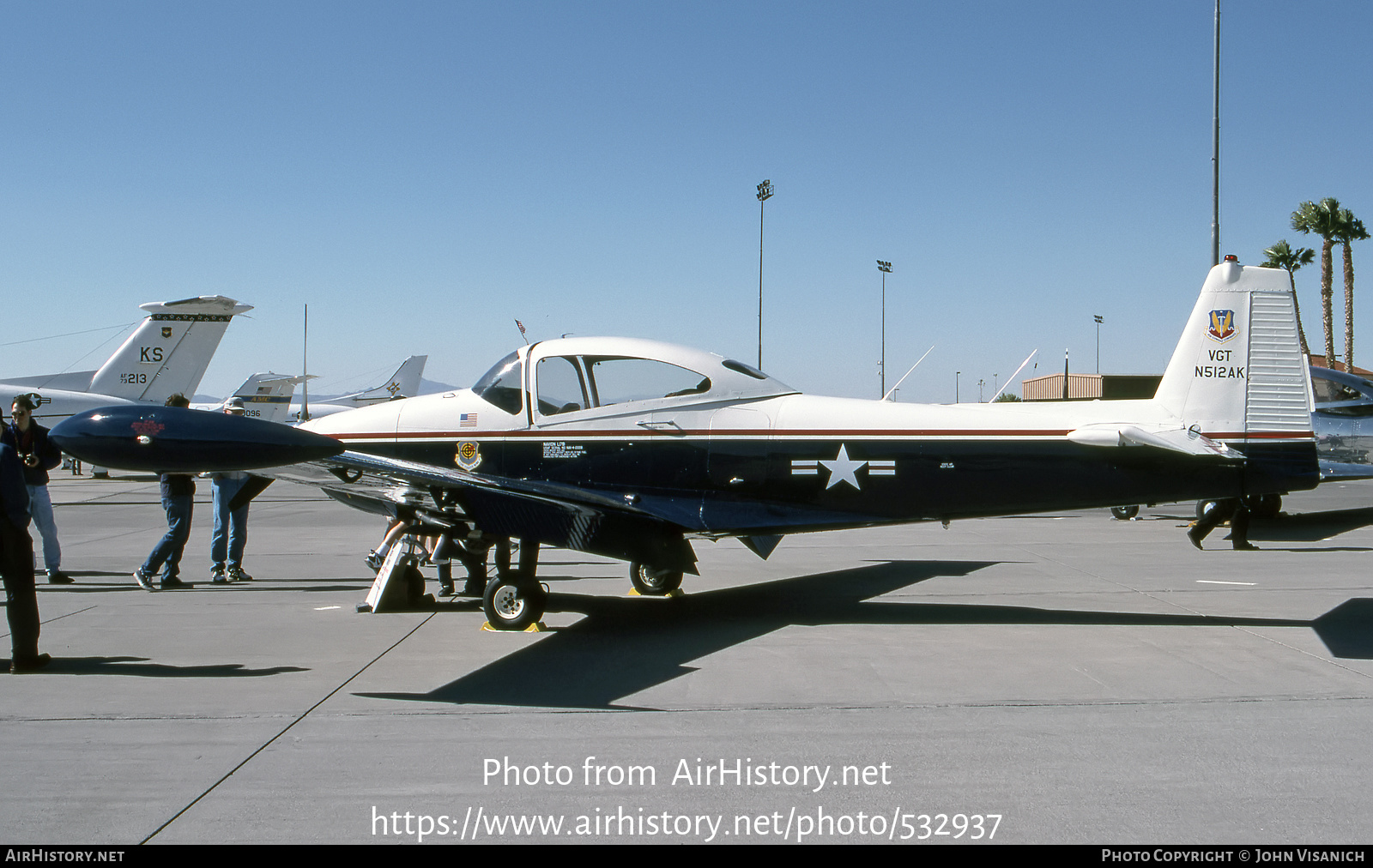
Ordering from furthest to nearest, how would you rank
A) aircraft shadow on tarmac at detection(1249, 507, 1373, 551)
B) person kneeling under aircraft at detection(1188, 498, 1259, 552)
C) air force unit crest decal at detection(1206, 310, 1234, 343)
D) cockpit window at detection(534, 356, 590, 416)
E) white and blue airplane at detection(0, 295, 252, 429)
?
1. white and blue airplane at detection(0, 295, 252, 429)
2. aircraft shadow on tarmac at detection(1249, 507, 1373, 551)
3. person kneeling under aircraft at detection(1188, 498, 1259, 552)
4. cockpit window at detection(534, 356, 590, 416)
5. air force unit crest decal at detection(1206, 310, 1234, 343)

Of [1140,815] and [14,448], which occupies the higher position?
[14,448]

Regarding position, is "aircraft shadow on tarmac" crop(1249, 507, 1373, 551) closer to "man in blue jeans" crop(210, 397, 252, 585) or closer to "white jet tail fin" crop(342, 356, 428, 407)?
"man in blue jeans" crop(210, 397, 252, 585)

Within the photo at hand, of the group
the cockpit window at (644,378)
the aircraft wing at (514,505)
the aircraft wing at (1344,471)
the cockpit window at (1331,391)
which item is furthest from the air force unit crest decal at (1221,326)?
the cockpit window at (1331,391)

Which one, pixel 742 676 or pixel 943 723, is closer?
pixel 943 723

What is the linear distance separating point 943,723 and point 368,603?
17.7ft

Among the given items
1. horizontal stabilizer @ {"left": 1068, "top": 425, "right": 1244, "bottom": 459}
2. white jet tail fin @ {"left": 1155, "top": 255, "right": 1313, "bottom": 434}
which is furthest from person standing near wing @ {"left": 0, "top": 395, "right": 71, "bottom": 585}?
white jet tail fin @ {"left": 1155, "top": 255, "right": 1313, "bottom": 434}

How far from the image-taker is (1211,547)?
13812mm

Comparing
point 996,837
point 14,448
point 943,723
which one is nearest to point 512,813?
point 996,837

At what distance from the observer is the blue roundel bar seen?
5.13 m

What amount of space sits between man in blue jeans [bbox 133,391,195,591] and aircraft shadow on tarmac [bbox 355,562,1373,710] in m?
3.95

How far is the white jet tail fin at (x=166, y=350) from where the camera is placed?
114ft

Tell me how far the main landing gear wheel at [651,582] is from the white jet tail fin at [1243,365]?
453 centimetres

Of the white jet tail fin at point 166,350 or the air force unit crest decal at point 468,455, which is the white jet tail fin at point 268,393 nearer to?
the white jet tail fin at point 166,350
